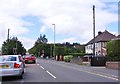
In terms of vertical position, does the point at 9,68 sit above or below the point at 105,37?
below

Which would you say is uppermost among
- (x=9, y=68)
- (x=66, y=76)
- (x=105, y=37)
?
(x=105, y=37)

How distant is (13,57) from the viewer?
2103cm

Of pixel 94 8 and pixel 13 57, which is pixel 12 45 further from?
pixel 13 57

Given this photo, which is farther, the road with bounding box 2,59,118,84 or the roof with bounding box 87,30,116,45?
the roof with bounding box 87,30,116,45

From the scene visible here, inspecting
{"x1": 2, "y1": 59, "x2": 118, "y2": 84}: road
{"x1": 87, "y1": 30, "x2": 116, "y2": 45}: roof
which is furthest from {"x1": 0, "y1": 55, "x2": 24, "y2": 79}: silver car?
{"x1": 87, "y1": 30, "x2": 116, "y2": 45}: roof

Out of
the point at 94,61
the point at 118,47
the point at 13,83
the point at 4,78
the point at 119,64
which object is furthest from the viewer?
the point at 94,61

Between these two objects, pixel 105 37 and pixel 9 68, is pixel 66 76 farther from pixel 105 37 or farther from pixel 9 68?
pixel 105 37

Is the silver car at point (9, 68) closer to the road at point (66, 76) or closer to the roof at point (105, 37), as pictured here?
the road at point (66, 76)

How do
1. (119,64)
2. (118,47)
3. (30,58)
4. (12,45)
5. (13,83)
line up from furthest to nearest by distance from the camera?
A: (12,45) → (30,58) → (118,47) → (119,64) → (13,83)

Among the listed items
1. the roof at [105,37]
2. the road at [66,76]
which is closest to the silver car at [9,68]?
the road at [66,76]

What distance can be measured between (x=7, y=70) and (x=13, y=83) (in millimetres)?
1993

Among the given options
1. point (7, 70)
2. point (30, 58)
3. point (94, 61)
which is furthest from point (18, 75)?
point (30, 58)

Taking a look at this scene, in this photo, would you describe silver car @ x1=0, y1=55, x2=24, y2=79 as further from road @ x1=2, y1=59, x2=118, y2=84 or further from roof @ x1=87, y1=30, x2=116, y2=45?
roof @ x1=87, y1=30, x2=116, y2=45

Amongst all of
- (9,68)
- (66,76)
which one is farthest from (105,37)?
(9,68)
